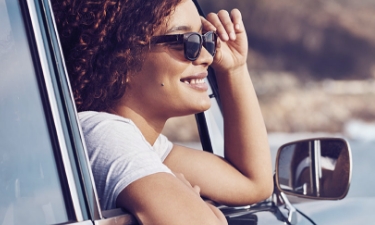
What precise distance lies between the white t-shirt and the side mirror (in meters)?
0.84

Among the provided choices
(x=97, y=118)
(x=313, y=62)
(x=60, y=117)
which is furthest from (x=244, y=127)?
(x=313, y=62)

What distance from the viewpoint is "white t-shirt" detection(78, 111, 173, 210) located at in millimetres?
1679

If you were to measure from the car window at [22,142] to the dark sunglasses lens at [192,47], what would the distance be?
2.12ft

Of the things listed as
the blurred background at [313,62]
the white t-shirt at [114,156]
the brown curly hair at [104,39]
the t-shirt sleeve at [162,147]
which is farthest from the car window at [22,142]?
the blurred background at [313,62]

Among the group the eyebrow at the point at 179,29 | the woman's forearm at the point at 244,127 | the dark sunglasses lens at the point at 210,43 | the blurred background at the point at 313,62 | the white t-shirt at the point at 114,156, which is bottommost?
the blurred background at the point at 313,62

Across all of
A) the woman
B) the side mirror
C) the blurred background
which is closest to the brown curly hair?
the woman

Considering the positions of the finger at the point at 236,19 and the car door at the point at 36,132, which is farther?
the finger at the point at 236,19

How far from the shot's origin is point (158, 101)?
2158 millimetres

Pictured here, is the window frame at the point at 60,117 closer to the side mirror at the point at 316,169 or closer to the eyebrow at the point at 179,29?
the eyebrow at the point at 179,29

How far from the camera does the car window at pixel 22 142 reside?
144cm

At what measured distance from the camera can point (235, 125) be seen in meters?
2.59

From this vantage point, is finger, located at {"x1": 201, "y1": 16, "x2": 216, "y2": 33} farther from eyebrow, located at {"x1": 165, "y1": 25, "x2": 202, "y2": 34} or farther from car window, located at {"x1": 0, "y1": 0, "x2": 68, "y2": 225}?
car window, located at {"x1": 0, "y1": 0, "x2": 68, "y2": 225}

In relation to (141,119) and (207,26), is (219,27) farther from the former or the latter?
(141,119)

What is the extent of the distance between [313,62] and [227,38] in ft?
80.2
